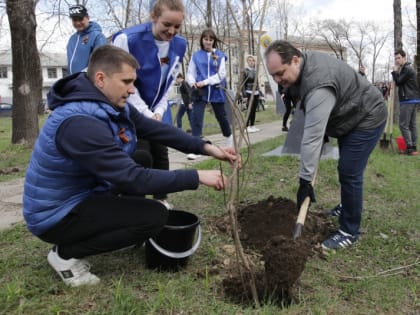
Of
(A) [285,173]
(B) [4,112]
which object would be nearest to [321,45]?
(B) [4,112]

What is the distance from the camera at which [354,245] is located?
2.96 metres

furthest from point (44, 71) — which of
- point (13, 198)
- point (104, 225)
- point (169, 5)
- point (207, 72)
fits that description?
point (104, 225)

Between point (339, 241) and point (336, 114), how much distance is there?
93 centimetres

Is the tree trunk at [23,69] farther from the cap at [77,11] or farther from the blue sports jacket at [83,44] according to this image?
the cap at [77,11]

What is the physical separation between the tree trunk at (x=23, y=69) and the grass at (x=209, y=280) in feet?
16.5

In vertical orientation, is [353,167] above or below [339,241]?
above

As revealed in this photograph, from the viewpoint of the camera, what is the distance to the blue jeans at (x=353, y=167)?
9.25ft

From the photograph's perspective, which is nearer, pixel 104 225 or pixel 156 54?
pixel 104 225

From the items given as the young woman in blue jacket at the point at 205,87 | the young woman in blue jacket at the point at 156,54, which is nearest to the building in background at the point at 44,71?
the young woman in blue jacket at the point at 205,87

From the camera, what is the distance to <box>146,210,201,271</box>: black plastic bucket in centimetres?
232

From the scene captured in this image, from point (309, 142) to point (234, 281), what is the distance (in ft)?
3.14

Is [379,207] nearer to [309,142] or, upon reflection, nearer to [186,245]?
[309,142]

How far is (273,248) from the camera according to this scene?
7.38 ft

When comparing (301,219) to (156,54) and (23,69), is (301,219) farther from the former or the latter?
(23,69)
